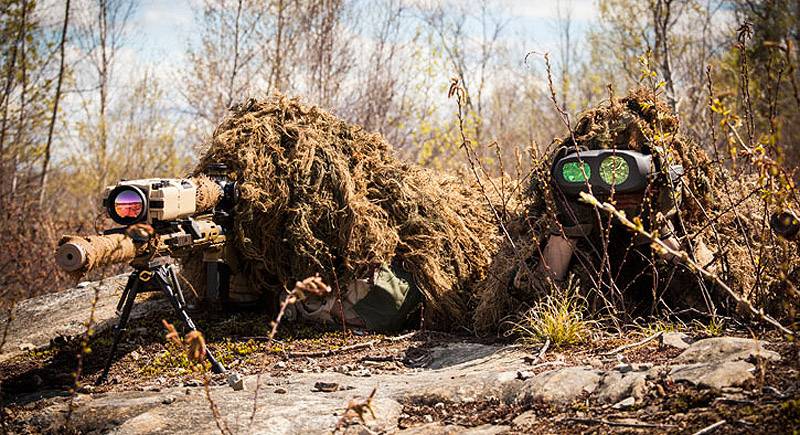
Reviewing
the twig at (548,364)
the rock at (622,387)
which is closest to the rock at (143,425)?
the twig at (548,364)

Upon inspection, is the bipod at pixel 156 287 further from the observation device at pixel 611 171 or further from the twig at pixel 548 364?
the observation device at pixel 611 171

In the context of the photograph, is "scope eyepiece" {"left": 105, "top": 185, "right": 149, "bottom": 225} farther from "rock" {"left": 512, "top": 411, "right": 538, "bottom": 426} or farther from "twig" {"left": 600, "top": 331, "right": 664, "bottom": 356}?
"twig" {"left": 600, "top": 331, "right": 664, "bottom": 356}

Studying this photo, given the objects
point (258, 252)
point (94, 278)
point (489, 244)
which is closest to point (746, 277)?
point (489, 244)

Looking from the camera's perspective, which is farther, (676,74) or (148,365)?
(676,74)

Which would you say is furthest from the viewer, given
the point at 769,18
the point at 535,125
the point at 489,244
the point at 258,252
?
the point at 535,125

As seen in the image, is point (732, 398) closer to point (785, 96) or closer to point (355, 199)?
point (355, 199)

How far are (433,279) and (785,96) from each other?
1490cm

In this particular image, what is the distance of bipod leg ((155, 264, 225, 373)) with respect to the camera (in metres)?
4.70

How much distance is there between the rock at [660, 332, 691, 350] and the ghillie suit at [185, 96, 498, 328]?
2.12 m

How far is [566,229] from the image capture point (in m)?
5.27

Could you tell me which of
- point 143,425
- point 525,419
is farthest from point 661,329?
point 143,425

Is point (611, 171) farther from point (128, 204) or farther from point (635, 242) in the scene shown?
point (128, 204)

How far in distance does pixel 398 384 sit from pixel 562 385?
114 cm

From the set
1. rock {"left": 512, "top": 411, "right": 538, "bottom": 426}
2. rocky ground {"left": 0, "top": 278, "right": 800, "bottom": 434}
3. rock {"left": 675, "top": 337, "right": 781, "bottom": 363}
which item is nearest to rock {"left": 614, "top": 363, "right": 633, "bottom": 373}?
rocky ground {"left": 0, "top": 278, "right": 800, "bottom": 434}
